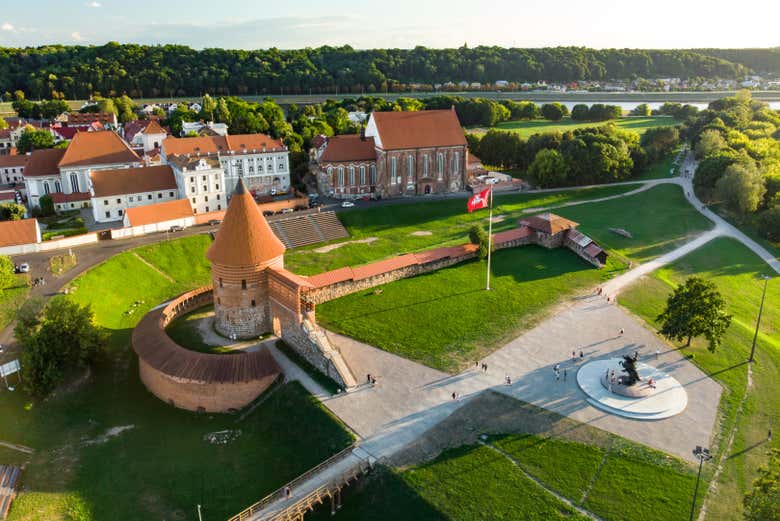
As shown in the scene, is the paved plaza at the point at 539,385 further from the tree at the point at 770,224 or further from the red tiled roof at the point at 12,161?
the red tiled roof at the point at 12,161

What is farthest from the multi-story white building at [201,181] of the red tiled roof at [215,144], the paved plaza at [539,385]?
the paved plaza at [539,385]

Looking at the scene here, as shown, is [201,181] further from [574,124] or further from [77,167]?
[574,124]

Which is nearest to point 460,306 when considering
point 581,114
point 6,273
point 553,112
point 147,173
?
point 6,273

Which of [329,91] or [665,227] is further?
[329,91]

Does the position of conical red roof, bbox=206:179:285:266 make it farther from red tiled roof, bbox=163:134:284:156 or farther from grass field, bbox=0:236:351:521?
red tiled roof, bbox=163:134:284:156

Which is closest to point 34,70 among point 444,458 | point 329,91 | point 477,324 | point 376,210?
point 329,91

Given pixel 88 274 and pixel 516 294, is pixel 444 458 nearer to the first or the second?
pixel 516 294
